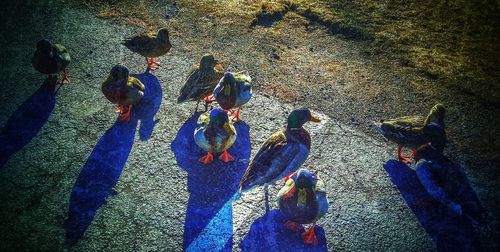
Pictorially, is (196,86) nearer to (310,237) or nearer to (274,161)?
(274,161)

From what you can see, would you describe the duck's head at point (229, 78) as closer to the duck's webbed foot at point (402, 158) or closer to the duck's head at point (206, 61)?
the duck's head at point (206, 61)

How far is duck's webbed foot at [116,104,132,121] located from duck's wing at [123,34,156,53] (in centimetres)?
142

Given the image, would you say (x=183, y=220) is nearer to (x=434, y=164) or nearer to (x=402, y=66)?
(x=434, y=164)

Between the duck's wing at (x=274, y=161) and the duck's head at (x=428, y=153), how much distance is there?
197 cm

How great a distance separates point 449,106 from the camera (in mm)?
7395

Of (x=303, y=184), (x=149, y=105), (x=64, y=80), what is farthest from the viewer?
(x=64, y=80)

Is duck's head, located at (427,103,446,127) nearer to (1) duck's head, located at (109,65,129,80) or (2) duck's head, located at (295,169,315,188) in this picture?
(2) duck's head, located at (295,169,315,188)

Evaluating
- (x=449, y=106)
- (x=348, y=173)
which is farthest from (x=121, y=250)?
(x=449, y=106)

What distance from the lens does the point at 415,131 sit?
606 cm

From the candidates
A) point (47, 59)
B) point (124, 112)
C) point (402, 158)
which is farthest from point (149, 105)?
point (402, 158)

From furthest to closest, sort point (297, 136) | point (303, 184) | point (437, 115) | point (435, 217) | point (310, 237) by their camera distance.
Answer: point (437, 115), point (297, 136), point (435, 217), point (310, 237), point (303, 184)

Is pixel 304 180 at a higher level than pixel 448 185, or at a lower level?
higher

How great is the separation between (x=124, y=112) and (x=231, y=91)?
7.41ft

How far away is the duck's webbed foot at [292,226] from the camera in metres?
5.30
